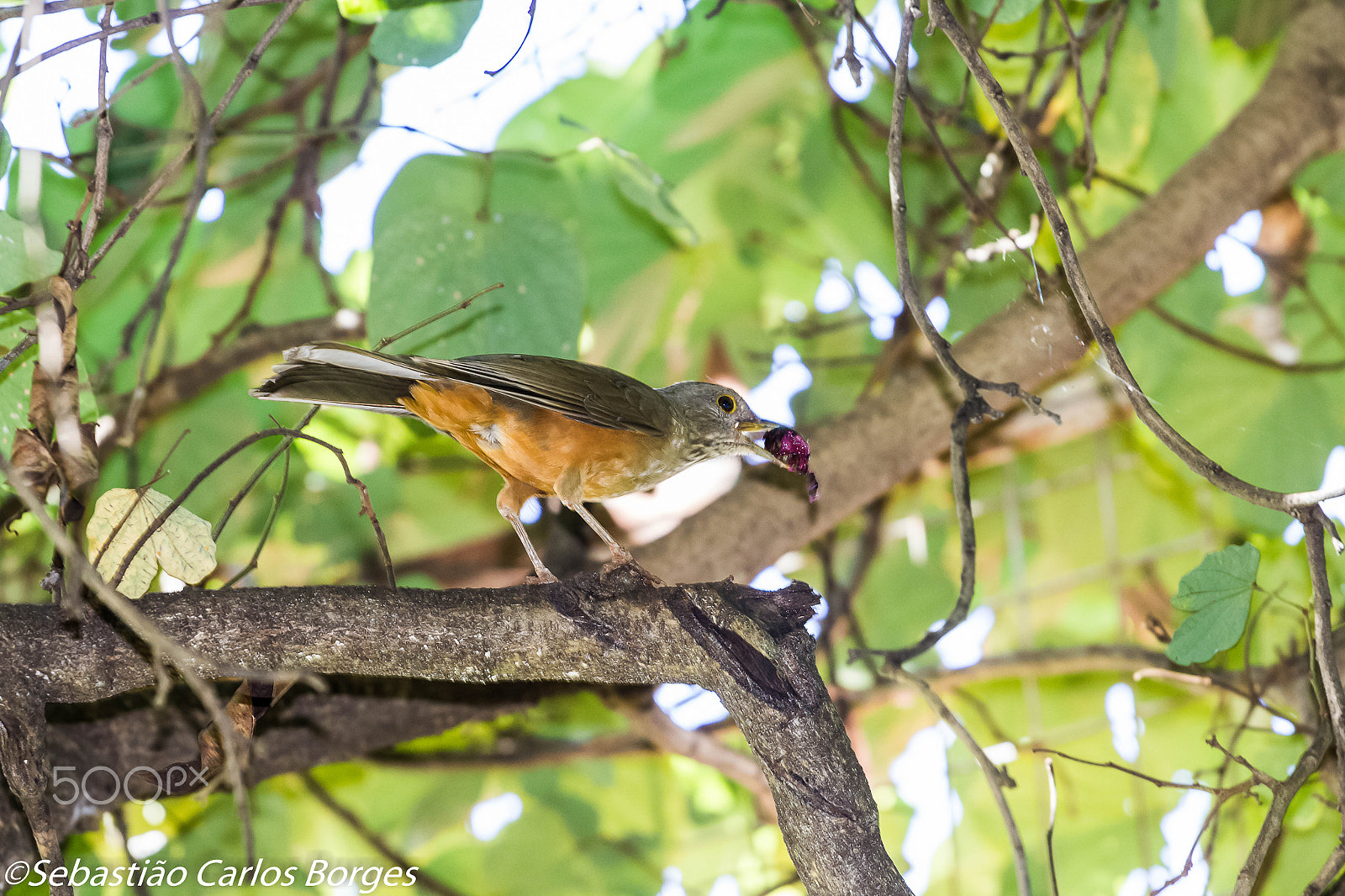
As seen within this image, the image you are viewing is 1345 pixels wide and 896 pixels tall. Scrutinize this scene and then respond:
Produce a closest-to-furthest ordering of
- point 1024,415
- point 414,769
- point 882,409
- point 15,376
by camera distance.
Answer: point 15,376
point 882,409
point 414,769
point 1024,415

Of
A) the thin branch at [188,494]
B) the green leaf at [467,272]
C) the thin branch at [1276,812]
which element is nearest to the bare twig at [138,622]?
the thin branch at [188,494]

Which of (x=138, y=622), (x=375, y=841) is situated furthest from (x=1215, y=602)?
(x=375, y=841)

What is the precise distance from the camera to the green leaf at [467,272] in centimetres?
256

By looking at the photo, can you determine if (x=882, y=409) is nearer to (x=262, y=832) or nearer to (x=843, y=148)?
(x=843, y=148)

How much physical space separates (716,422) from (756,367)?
1.17 m

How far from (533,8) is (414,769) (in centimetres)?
255

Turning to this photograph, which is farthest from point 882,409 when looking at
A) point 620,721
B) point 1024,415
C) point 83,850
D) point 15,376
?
point 83,850

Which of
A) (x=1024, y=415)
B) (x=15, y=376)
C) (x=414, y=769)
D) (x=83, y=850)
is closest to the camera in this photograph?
(x=15, y=376)

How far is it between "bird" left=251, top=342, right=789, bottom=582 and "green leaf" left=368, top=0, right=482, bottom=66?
71 cm

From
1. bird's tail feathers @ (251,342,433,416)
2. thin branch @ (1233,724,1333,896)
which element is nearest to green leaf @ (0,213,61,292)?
bird's tail feathers @ (251,342,433,416)

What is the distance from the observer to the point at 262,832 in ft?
10.7

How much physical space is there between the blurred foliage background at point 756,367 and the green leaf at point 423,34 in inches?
3.0

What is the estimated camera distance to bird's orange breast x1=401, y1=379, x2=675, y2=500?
7.86 feet

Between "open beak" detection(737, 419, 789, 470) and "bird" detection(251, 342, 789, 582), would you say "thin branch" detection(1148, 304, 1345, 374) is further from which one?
"bird" detection(251, 342, 789, 582)
